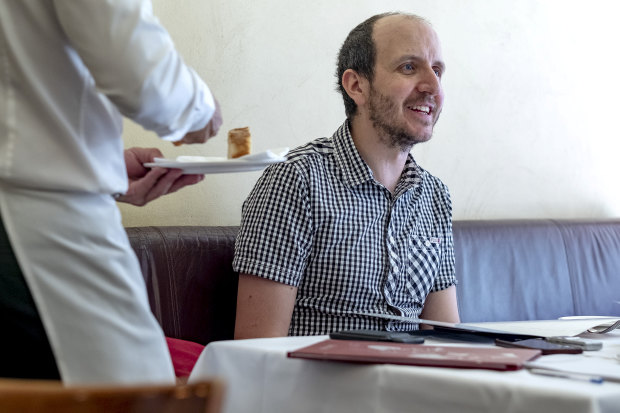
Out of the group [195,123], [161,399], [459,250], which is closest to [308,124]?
[459,250]

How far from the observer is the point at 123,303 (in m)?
0.99

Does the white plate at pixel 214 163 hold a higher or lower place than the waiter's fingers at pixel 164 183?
higher

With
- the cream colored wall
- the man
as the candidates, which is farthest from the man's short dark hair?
the cream colored wall

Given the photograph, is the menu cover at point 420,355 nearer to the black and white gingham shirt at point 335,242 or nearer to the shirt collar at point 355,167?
the black and white gingham shirt at point 335,242

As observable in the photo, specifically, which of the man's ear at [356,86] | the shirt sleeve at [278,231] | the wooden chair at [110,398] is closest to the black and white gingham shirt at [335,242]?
the shirt sleeve at [278,231]

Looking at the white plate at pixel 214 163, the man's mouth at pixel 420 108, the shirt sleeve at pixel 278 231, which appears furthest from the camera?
the man's mouth at pixel 420 108

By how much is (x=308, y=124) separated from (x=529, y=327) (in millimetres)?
1215

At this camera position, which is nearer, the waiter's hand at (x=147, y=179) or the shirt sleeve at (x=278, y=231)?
the waiter's hand at (x=147, y=179)

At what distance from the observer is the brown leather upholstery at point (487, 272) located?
200 centimetres

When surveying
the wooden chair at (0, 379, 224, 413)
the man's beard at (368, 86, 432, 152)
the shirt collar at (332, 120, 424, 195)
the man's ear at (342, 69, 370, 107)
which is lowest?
the wooden chair at (0, 379, 224, 413)

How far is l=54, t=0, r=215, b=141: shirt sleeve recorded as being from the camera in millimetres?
940

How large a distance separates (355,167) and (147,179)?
86cm

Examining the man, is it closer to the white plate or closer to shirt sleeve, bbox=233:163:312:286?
shirt sleeve, bbox=233:163:312:286

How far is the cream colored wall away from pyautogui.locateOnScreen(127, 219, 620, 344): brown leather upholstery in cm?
26
